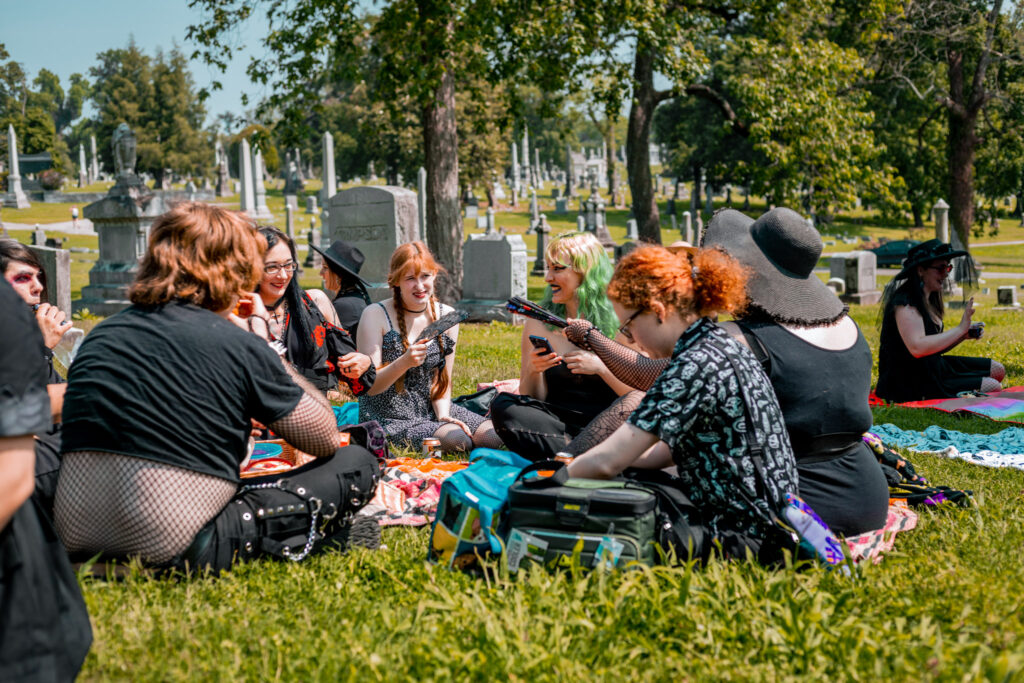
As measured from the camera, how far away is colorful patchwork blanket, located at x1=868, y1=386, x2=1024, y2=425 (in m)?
6.98

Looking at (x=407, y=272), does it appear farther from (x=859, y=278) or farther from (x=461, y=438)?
(x=859, y=278)

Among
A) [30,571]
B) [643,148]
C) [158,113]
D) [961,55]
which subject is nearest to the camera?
[30,571]

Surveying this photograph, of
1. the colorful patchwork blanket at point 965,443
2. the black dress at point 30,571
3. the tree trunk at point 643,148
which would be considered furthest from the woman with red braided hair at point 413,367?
the tree trunk at point 643,148

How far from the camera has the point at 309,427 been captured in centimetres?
348

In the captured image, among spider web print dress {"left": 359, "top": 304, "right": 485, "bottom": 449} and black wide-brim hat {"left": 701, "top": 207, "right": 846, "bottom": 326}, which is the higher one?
black wide-brim hat {"left": 701, "top": 207, "right": 846, "bottom": 326}

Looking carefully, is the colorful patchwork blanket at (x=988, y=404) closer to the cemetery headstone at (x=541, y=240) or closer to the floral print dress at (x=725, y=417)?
the floral print dress at (x=725, y=417)

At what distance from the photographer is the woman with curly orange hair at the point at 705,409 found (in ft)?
11.2

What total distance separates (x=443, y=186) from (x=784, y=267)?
11608mm

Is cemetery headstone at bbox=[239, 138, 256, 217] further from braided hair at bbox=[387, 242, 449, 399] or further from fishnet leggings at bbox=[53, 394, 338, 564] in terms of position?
fishnet leggings at bbox=[53, 394, 338, 564]

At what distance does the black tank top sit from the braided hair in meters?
2.61

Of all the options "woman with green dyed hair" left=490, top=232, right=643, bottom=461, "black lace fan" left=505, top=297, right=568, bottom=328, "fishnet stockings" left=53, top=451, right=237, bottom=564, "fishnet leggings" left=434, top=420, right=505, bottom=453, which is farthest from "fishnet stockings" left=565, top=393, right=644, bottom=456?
"fishnet stockings" left=53, top=451, right=237, bottom=564

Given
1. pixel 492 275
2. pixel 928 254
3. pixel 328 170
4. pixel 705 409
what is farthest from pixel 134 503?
pixel 328 170

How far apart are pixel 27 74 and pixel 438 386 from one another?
8487 cm

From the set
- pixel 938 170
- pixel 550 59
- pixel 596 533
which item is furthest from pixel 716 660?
pixel 938 170
